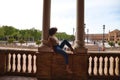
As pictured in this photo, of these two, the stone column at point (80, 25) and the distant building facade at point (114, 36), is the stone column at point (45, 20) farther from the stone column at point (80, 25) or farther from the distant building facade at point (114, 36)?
the distant building facade at point (114, 36)

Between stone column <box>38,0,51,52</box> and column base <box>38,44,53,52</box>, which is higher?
stone column <box>38,0,51,52</box>

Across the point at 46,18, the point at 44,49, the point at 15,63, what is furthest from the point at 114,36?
the point at 44,49

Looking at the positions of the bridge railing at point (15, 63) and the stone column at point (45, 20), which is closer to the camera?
the stone column at point (45, 20)

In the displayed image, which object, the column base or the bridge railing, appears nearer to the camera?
the column base

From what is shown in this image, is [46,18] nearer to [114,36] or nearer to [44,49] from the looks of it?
[44,49]

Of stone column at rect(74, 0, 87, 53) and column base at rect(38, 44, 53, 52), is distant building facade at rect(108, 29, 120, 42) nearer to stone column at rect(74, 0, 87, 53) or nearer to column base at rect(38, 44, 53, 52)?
stone column at rect(74, 0, 87, 53)

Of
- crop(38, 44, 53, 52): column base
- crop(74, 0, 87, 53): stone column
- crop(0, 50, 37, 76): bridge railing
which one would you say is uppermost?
crop(74, 0, 87, 53): stone column

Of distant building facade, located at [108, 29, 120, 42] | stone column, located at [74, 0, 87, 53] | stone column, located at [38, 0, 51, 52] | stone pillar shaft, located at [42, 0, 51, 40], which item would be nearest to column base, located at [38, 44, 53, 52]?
stone column, located at [38, 0, 51, 52]

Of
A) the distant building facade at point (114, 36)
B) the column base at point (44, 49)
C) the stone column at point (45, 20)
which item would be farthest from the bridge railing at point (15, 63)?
the distant building facade at point (114, 36)

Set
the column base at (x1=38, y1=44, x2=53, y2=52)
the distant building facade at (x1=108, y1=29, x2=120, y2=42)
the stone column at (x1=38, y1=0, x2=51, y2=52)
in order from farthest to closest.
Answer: the distant building facade at (x1=108, y1=29, x2=120, y2=42) < the stone column at (x1=38, y1=0, x2=51, y2=52) < the column base at (x1=38, y1=44, x2=53, y2=52)

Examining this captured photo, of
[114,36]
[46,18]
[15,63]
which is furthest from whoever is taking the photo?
[114,36]

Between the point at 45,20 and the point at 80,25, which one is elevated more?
the point at 45,20

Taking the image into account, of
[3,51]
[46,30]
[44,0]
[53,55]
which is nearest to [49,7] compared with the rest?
[44,0]

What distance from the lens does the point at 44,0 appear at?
9.78m
